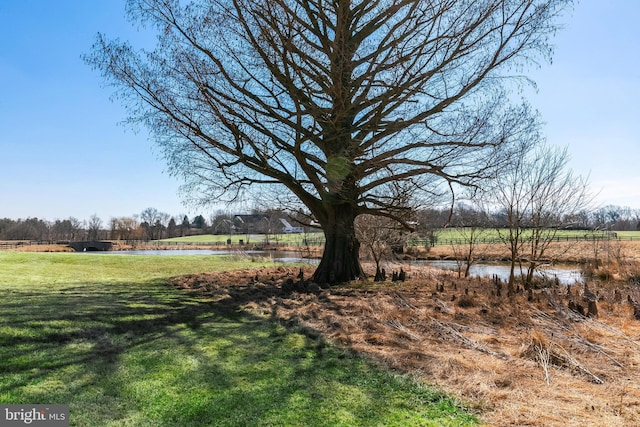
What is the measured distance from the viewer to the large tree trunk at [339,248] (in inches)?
443

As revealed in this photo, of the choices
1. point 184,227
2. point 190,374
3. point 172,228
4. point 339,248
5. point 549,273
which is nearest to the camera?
point 190,374

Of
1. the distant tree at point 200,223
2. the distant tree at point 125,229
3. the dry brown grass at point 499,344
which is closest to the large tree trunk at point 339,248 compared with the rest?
the dry brown grass at point 499,344

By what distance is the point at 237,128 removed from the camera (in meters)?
9.41

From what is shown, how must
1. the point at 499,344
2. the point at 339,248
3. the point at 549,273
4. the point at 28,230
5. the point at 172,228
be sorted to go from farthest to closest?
the point at 172,228 → the point at 28,230 → the point at 549,273 → the point at 339,248 → the point at 499,344

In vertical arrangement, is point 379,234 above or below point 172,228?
below

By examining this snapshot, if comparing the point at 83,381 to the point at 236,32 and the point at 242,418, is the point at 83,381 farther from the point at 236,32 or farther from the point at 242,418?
the point at 236,32

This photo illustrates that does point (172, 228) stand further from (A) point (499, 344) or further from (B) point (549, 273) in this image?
(A) point (499, 344)

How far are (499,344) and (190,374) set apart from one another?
3.60 metres

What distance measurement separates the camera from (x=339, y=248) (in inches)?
450

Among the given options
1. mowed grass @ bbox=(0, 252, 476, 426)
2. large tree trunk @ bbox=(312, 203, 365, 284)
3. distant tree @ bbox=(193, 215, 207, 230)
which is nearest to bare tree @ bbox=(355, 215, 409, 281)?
large tree trunk @ bbox=(312, 203, 365, 284)

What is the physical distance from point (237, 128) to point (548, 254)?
33.6ft

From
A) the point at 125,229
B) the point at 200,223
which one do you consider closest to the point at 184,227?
the point at 200,223

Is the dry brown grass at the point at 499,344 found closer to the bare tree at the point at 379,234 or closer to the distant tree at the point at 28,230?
the bare tree at the point at 379,234

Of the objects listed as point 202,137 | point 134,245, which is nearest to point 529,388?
point 202,137
